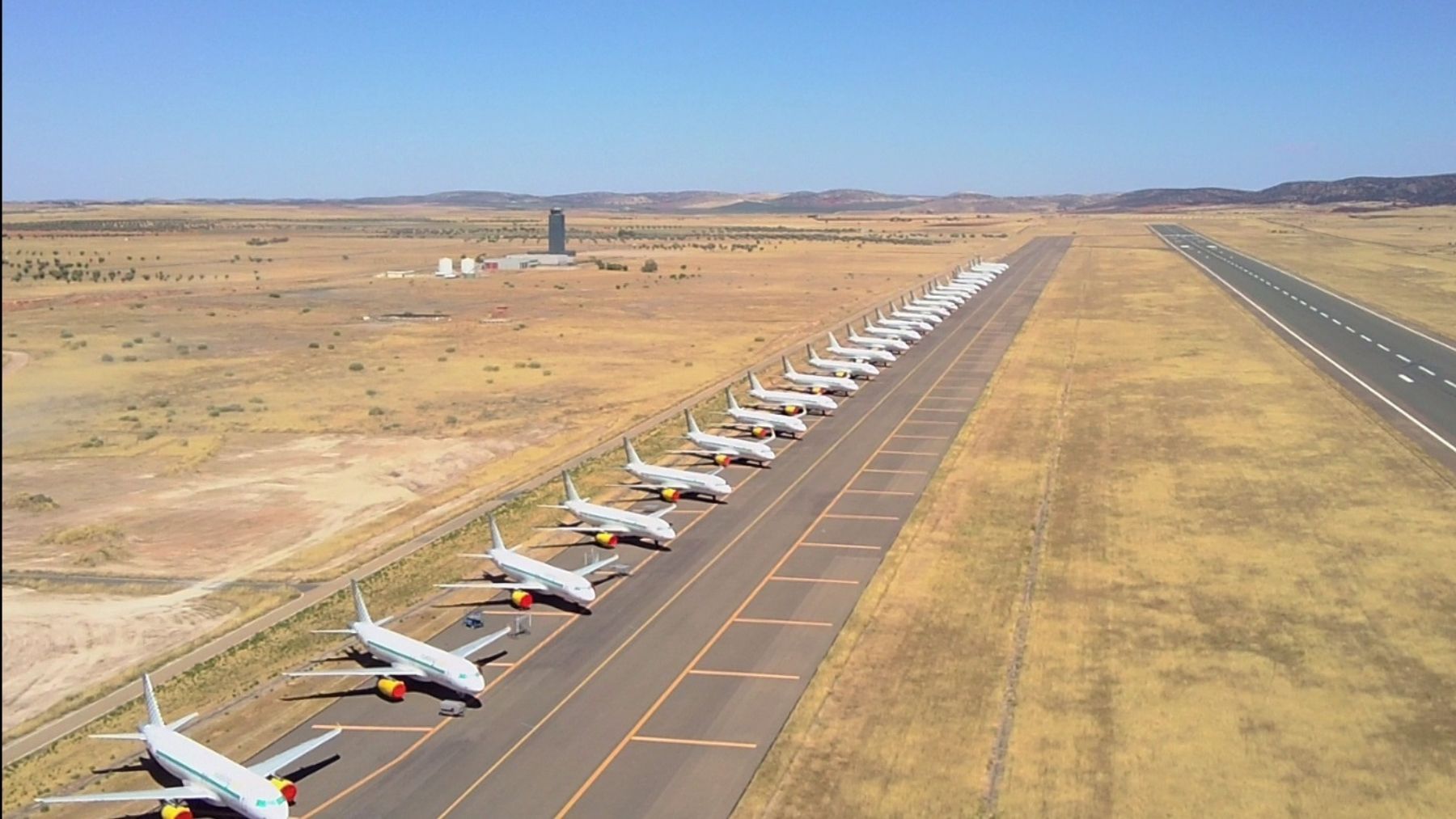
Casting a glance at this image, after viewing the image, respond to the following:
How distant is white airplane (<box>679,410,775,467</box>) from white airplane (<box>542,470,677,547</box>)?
17628mm

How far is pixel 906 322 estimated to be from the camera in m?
173

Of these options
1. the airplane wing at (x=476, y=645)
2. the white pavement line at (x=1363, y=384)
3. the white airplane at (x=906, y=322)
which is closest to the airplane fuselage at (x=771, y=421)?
the airplane wing at (x=476, y=645)

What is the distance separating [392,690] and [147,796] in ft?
40.9

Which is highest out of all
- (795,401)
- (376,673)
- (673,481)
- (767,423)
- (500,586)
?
(795,401)

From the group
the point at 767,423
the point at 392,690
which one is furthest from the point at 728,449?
the point at 392,690

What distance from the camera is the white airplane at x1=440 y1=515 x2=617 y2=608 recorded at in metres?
62.7

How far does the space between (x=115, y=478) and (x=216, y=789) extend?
177ft

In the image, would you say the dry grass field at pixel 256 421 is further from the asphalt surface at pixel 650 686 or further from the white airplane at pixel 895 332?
the asphalt surface at pixel 650 686

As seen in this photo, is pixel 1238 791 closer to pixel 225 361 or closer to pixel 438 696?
pixel 438 696

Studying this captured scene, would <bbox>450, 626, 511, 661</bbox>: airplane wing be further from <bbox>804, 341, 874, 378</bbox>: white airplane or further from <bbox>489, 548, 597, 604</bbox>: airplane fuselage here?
<bbox>804, 341, 874, 378</bbox>: white airplane

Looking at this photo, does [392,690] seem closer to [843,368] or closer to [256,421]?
[256,421]

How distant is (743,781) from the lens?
45156mm

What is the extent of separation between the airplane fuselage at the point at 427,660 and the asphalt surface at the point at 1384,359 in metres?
84.4

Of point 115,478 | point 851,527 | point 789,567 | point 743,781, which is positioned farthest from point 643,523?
point 115,478
